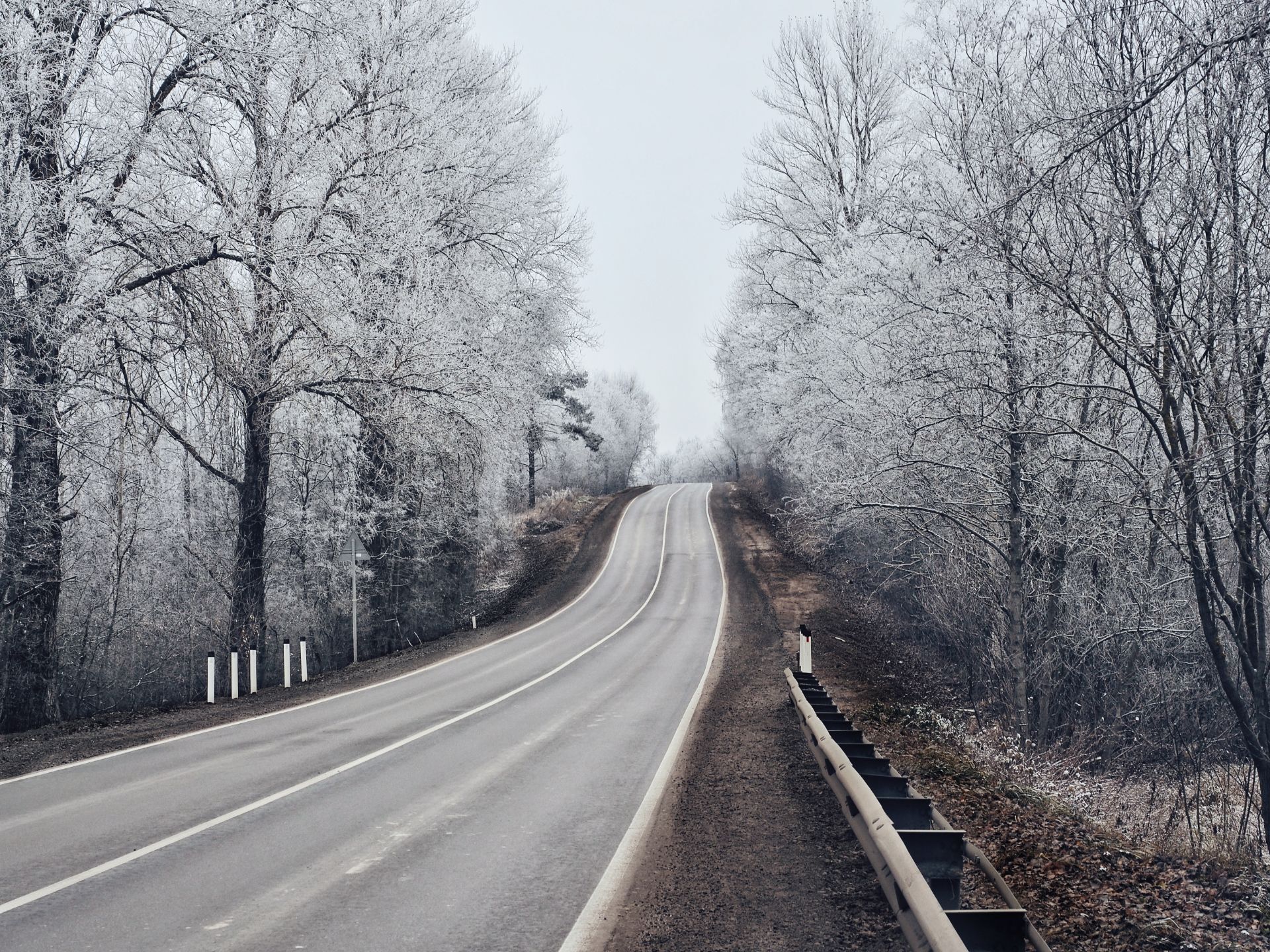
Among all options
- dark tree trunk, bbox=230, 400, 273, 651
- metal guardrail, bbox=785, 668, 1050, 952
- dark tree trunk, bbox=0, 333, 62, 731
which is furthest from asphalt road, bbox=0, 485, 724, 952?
dark tree trunk, bbox=230, 400, 273, 651

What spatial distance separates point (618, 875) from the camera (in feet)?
18.0

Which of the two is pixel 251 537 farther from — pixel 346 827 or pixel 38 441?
pixel 346 827

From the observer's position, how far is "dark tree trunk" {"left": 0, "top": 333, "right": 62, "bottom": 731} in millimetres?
11398

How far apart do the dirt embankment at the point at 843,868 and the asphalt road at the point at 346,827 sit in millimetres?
540

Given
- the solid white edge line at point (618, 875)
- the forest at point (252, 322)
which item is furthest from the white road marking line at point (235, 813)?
the forest at point (252, 322)

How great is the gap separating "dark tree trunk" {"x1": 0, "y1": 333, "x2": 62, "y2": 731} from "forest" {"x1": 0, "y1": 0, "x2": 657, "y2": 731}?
0.13ft

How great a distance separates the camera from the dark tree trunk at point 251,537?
15695mm

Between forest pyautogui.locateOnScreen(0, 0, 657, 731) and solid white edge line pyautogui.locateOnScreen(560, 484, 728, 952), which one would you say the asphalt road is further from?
forest pyautogui.locateOnScreen(0, 0, 657, 731)

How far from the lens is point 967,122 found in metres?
11.9

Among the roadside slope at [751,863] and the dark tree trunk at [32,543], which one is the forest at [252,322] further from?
the roadside slope at [751,863]

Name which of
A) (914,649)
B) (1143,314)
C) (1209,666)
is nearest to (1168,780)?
(1209,666)

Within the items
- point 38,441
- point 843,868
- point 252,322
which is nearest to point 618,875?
point 843,868

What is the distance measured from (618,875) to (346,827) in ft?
7.59

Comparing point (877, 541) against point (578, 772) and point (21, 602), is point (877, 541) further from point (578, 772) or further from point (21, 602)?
point (21, 602)
